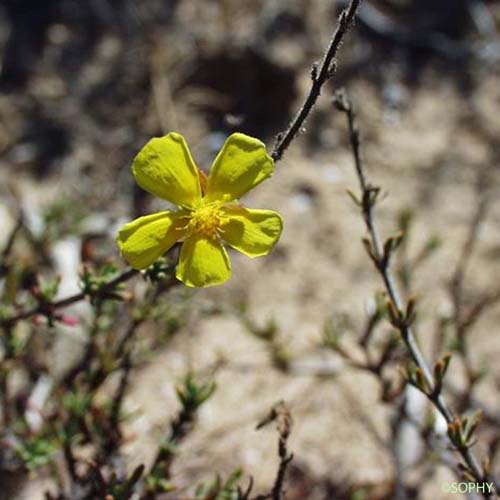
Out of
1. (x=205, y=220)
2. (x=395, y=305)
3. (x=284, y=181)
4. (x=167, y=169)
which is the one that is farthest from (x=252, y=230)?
(x=284, y=181)

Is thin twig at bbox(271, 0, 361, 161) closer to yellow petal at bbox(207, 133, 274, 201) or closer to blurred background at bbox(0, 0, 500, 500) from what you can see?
yellow petal at bbox(207, 133, 274, 201)

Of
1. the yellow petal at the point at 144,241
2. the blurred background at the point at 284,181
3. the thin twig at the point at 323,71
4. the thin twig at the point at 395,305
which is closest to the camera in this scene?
the thin twig at the point at 323,71

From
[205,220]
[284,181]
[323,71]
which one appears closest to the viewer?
[323,71]

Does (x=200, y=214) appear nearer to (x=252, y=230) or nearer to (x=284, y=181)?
(x=252, y=230)

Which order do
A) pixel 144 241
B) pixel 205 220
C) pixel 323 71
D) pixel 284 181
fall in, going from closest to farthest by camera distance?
pixel 323 71 → pixel 144 241 → pixel 205 220 → pixel 284 181

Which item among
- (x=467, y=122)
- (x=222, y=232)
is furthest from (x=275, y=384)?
(x=467, y=122)

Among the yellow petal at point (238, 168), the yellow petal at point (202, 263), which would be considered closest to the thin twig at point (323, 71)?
the yellow petal at point (238, 168)

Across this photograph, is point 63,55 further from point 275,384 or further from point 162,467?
point 162,467

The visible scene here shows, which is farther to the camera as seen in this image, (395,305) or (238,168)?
(395,305)

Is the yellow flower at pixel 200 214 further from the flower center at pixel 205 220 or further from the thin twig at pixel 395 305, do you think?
the thin twig at pixel 395 305
